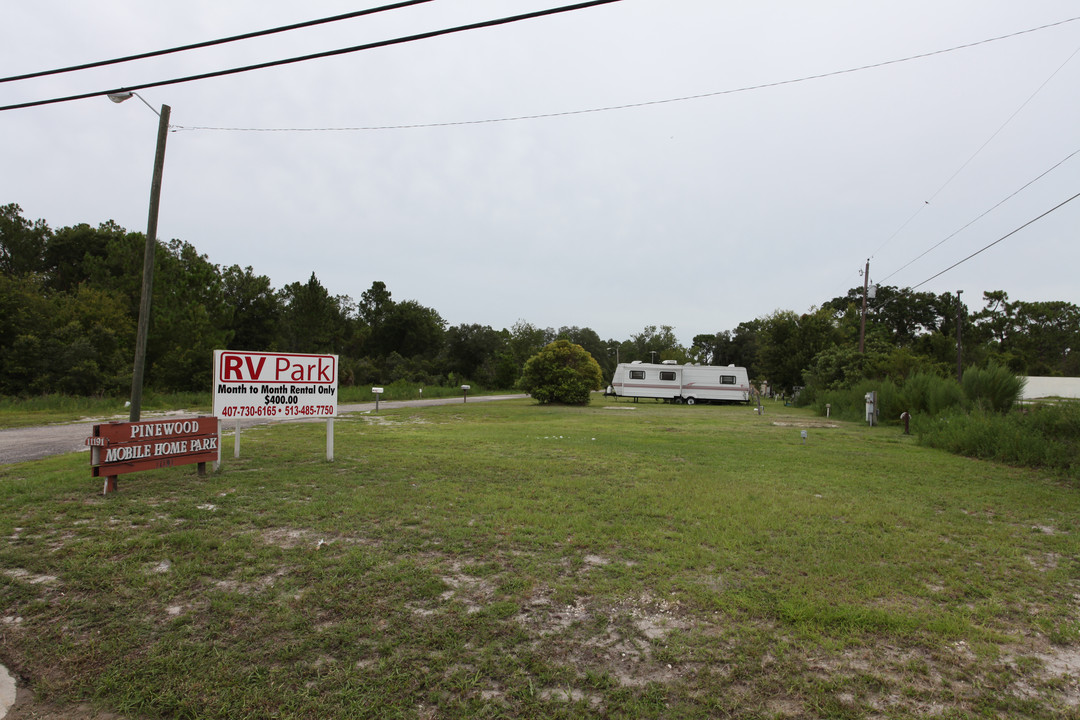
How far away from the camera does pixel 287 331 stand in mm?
47312

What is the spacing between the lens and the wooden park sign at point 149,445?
6.20m

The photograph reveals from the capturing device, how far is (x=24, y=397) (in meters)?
22.5

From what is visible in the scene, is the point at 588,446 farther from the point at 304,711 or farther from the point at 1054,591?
the point at 304,711

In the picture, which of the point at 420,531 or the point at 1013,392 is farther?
the point at 1013,392

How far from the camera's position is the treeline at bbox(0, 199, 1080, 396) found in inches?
987

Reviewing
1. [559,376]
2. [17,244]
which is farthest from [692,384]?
[17,244]

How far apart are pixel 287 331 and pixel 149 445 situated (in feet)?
145

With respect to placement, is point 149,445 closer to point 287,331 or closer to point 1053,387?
point 287,331

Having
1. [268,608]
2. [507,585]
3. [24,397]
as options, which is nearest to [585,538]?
[507,585]

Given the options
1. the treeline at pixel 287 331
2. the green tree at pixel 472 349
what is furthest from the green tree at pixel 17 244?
the green tree at pixel 472 349

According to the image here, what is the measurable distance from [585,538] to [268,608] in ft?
8.70

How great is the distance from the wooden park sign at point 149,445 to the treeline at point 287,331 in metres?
20.9

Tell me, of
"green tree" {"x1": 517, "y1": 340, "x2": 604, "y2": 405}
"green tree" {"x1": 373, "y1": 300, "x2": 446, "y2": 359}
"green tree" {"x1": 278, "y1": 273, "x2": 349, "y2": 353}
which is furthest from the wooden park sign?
"green tree" {"x1": 373, "y1": 300, "x2": 446, "y2": 359}

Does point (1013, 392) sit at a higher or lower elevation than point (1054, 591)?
higher
